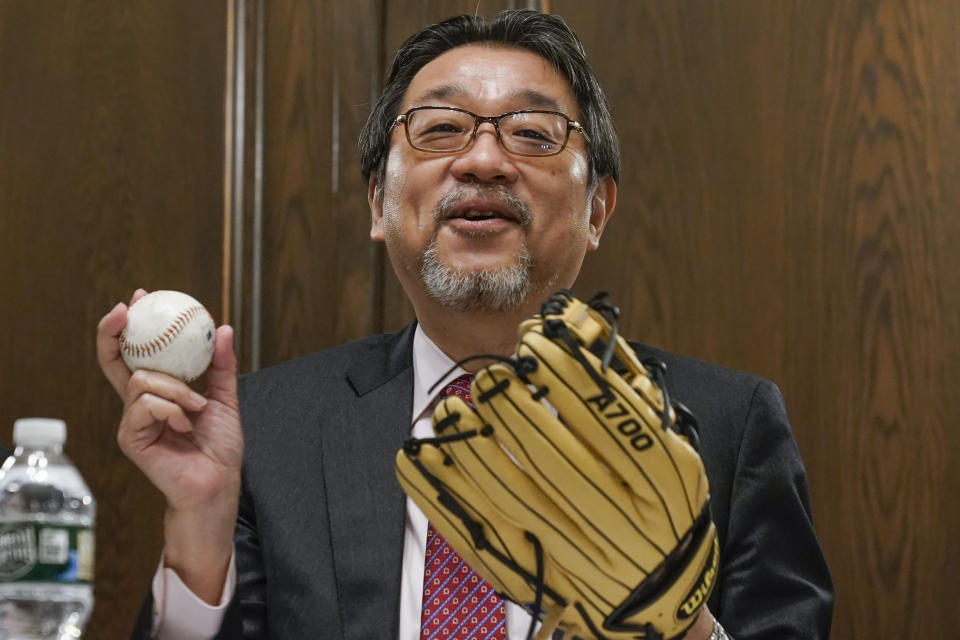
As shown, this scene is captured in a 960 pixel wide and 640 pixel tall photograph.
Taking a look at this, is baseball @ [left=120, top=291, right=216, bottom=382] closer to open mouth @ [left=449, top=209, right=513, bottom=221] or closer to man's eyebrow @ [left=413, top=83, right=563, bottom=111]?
open mouth @ [left=449, top=209, right=513, bottom=221]

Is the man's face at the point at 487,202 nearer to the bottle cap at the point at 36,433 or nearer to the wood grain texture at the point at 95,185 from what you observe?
the wood grain texture at the point at 95,185

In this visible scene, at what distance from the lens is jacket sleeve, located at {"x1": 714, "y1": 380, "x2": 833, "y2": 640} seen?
1438mm

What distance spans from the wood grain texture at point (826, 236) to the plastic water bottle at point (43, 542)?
107 centimetres

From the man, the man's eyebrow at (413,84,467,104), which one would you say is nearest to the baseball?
the man

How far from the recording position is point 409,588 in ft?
4.87

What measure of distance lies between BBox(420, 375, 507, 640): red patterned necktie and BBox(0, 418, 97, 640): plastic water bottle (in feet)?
1.56


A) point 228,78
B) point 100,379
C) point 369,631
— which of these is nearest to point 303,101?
point 228,78

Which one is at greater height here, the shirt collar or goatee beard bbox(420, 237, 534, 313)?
→ goatee beard bbox(420, 237, 534, 313)

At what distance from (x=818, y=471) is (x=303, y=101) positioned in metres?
1.10

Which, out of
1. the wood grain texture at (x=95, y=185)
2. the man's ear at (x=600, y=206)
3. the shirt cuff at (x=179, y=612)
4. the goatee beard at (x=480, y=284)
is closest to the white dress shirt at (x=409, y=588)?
the shirt cuff at (x=179, y=612)

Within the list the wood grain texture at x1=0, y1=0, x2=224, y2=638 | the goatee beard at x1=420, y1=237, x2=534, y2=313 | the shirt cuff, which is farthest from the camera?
the wood grain texture at x1=0, y1=0, x2=224, y2=638

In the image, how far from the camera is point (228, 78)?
2.04 metres

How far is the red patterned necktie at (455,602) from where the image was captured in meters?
1.41

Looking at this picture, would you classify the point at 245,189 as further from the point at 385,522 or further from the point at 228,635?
the point at 228,635
